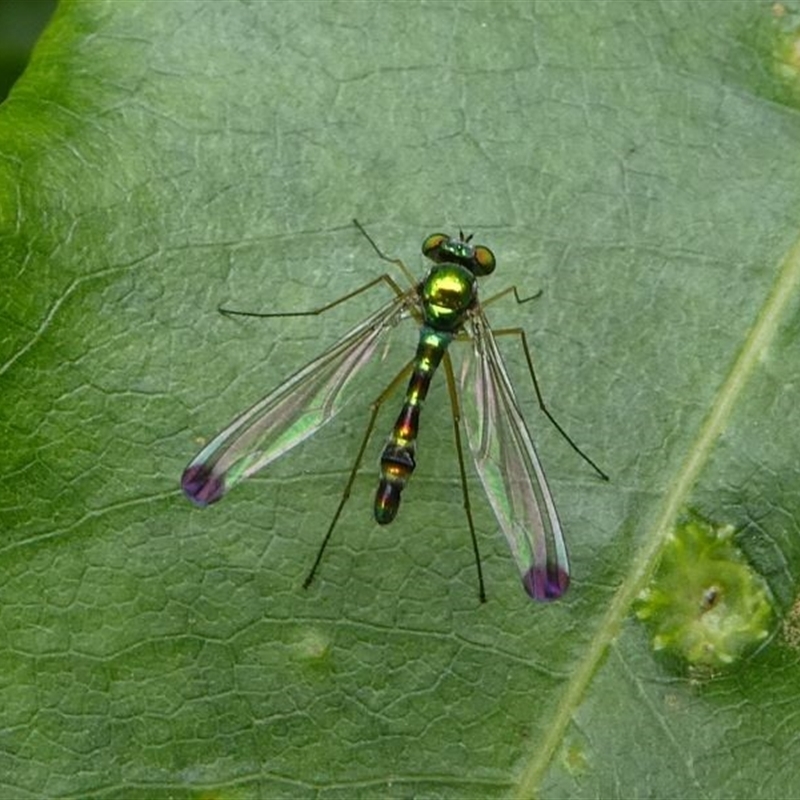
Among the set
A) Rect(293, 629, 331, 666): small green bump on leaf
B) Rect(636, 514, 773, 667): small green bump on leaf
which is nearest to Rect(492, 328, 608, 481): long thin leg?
Rect(636, 514, 773, 667): small green bump on leaf

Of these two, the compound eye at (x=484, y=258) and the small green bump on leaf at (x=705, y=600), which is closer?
the small green bump on leaf at (x=705, y=600)

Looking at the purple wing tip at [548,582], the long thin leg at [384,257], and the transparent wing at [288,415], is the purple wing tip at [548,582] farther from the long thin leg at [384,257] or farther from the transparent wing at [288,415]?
the long thin leg at [384,257]

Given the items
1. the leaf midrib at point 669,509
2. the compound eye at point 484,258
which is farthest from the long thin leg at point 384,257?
the leaf midrib at point 669,509

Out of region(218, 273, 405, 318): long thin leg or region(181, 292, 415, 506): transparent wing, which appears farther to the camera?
region(218, 273, 405, 318): long thin leg

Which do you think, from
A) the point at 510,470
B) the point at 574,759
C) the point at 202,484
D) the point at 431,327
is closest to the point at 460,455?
the point at 510,470

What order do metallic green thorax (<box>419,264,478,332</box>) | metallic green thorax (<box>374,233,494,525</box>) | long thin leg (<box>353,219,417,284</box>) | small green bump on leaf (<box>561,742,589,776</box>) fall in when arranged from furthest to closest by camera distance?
1. metallic green thorax (<box>419,264,478,332</box>)
2. long thin leg (<box>353,219,417,284</box>)
3. metallic green thorax (<box>374,233,494,525</box>)
4. small green bump on leaf (<box>561,742,589,776</box>)

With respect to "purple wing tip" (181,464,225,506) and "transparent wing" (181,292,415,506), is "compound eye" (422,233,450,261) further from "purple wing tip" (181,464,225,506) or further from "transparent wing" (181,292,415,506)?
"purple wing tip" (181,464,225,506)
